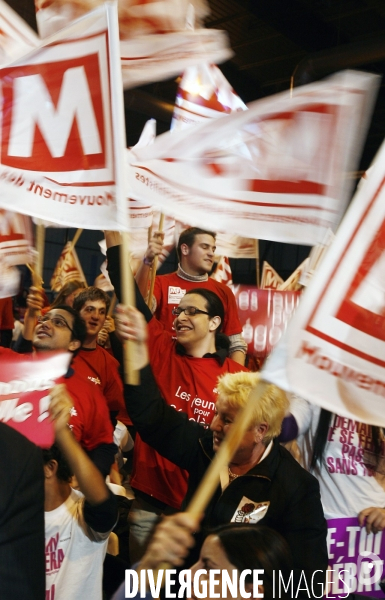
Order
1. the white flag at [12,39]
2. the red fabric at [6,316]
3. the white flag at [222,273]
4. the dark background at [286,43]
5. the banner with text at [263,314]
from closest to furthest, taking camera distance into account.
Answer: the white flag at [12,39] → the banner with text at [263,314] → the red fabric at [6,316] → the white flag at [222,273] → the dark background at [286,43]

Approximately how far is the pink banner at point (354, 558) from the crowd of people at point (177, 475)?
0.05m

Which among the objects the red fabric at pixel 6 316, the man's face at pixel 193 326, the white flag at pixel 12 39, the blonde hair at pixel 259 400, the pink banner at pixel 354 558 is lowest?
the red fabric at pixel 6 316

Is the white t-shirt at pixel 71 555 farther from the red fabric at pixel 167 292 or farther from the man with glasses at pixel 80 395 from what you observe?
the red fabric at pixel 167 292

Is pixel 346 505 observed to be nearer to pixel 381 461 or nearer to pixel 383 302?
pixel 381 461

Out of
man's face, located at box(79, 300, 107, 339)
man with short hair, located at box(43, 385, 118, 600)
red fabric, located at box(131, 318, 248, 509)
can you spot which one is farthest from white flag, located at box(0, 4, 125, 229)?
man's face, located at box(79, 300, 107, 339)

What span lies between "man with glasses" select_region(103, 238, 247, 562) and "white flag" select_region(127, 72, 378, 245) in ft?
2.21

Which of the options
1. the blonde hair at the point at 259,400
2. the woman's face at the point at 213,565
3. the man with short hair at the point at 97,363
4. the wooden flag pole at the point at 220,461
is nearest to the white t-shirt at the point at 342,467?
the blonde hair at the point at 259,400

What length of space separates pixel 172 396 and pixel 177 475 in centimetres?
37

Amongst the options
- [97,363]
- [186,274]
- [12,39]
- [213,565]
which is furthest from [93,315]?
[213,565]

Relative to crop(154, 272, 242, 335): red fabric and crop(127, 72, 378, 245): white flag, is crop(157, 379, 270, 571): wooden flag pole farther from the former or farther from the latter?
crop(154, 272, 242, 335): red fabric

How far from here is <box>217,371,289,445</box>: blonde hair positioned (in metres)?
2.35

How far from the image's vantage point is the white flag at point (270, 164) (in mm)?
2129

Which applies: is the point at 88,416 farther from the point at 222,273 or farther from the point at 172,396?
the point at 222,273

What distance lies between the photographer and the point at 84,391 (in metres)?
3.22
